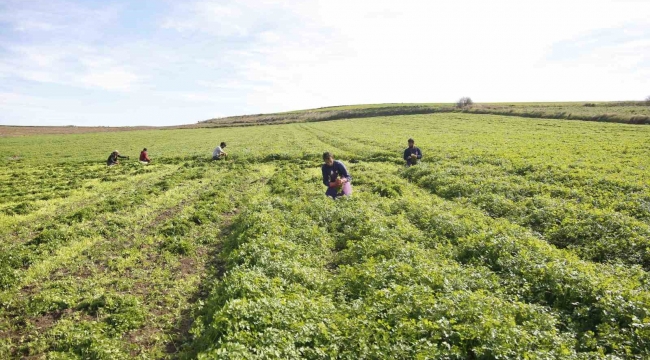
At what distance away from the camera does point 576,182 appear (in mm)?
17297

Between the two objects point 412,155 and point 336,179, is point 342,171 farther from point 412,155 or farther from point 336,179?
point 412,155

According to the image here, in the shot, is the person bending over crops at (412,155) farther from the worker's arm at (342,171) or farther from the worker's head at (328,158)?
the worker's head at (328,158)

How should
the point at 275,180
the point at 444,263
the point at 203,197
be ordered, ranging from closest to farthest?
the point at 444,263 → the point at 203,197 → the point at 275,180

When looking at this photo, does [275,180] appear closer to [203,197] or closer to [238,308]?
[203,197]

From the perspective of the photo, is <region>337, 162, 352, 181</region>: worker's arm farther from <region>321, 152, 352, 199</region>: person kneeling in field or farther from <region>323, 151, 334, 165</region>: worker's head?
<region>323, 151, 334, 165</region>: worker's head

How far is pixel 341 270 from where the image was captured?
30.6 ft

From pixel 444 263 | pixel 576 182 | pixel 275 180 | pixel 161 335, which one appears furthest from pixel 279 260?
pixel 576 182

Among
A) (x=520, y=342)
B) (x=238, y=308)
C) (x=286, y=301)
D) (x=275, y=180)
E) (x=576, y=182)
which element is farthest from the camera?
(x=275, y=180)

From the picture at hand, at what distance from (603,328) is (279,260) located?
712 centimetres

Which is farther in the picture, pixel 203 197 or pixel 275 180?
pixel 275 180

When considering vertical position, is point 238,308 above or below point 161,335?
above

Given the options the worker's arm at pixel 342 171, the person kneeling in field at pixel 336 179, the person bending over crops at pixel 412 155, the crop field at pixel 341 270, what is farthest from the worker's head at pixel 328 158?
the person bending over crops at pixel 412 155

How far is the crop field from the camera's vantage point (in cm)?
626

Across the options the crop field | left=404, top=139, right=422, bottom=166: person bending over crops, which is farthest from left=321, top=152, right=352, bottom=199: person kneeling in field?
left=404, top=139, right=422, bottom=166: person bending over crops
